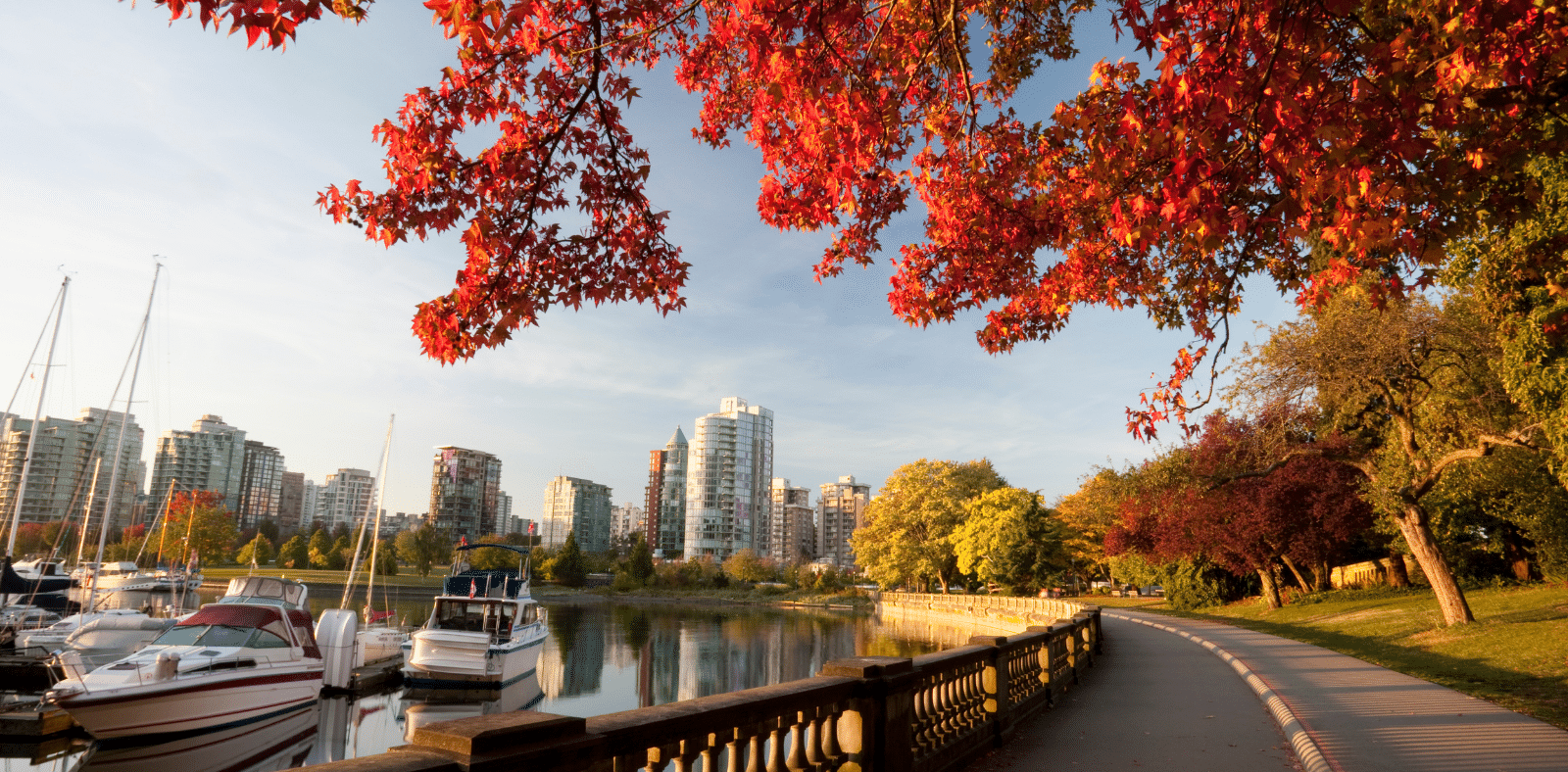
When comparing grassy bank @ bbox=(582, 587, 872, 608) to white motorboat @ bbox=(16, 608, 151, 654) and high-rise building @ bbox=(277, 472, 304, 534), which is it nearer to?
white motorboat @ bbox=(16, 608, 151, 654)

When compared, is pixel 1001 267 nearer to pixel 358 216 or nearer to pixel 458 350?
pixel 458 350

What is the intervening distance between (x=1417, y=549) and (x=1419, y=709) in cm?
1410

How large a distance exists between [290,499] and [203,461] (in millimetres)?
39111

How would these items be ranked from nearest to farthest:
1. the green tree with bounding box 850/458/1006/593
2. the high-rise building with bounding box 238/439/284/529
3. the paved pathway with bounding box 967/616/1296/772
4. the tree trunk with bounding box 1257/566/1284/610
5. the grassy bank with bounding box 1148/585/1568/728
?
the paved pathway with bounding box 967/616/1296/772 < the grassy bank with bounding box 1148/585/1568/728 < the tree trunk with bounding box 1257/566/1284/610 < the green tree with bounding box 850/458/1006/593 < the high-rise building with bounding box 238/439/284/529

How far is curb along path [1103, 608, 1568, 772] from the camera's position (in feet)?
23.8

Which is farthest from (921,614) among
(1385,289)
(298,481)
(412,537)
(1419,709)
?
(298,481)

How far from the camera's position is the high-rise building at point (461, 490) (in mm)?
130000

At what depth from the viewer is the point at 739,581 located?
93.6 meters

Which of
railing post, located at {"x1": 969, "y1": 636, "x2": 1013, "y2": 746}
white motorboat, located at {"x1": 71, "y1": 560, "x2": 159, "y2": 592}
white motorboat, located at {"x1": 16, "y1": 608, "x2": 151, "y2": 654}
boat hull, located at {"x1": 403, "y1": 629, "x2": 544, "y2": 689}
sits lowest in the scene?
boat hull, located at {"x1": 403, "y1": 629, "x2": 544, "y2": 689}

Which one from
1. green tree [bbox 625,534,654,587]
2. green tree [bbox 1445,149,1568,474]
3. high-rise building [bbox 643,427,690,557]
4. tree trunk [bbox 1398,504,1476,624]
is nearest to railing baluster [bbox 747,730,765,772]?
green tree [bbox 1445,149,1568,474]

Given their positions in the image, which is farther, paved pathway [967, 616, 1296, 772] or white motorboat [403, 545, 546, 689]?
white motorboat [403, 545, 546, 689]

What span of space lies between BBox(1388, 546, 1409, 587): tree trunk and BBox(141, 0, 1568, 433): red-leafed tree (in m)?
36.5

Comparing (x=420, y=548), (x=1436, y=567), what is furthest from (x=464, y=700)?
(x=420, y=548)

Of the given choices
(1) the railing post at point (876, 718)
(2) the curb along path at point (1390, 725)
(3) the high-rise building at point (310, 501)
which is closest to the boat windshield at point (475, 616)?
Answer: (2) the curb along path at point (1390, 725)
